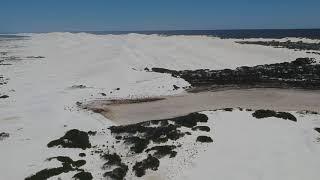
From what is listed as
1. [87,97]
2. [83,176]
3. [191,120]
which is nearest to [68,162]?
[83,176]

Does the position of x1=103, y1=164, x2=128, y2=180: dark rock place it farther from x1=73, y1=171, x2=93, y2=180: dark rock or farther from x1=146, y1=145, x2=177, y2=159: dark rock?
x1=146, y1=145, x2=177, y2=159: dark rock

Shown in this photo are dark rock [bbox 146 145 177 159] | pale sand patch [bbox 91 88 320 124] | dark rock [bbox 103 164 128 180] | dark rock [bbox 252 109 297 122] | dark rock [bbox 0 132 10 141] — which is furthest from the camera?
pale sand patch [bbox 91 88 320 124]

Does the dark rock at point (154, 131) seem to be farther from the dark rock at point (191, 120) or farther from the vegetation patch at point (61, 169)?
the vegetation patch at point (61, 169)

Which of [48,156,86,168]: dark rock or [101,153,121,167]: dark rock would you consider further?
[48,156,86,168]: dark rock

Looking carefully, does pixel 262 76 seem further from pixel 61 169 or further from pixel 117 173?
pixel 61 169

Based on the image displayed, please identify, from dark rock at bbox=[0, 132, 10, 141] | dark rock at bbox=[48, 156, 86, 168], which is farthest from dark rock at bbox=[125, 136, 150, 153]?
dark rock at bbox=[0, 132, 10, 141]

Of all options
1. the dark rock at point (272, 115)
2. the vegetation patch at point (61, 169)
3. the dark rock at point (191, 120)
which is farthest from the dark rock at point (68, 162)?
the dark rock at point (272, 115)
